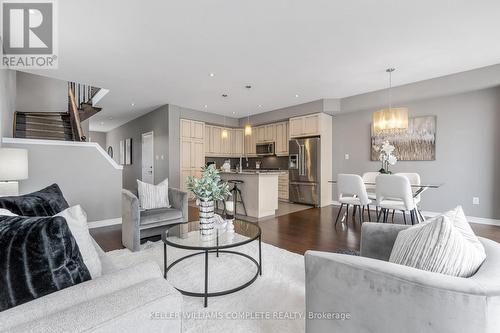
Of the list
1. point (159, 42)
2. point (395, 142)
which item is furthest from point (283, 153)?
point (159, 42)

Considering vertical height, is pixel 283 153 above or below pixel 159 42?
below

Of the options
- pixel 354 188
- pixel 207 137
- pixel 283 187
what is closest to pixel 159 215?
pixel 354 188

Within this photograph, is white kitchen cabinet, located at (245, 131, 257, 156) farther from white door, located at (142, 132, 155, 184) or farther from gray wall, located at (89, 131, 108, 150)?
gray wall, located at (89, 131, 108, 150)

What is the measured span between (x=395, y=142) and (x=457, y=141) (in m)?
1.00

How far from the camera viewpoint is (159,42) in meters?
2.92

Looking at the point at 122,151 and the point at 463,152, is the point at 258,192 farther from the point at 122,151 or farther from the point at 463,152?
the point at 122,151

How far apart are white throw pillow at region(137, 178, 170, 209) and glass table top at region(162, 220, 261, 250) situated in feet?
3.03

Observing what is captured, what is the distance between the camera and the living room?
0.83 metres

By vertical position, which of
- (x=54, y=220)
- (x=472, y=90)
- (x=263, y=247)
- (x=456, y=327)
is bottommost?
(x=263, y=247)

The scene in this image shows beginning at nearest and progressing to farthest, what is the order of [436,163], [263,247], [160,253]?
[160,253] < [263,247] < [436,163]

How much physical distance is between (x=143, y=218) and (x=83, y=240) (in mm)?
1793

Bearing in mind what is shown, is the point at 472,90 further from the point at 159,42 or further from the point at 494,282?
the point at 159,42

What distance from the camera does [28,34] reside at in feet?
9.22

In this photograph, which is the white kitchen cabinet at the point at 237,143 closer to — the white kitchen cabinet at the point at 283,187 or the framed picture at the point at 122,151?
the white kitchen cabinet at the point at 283,187
